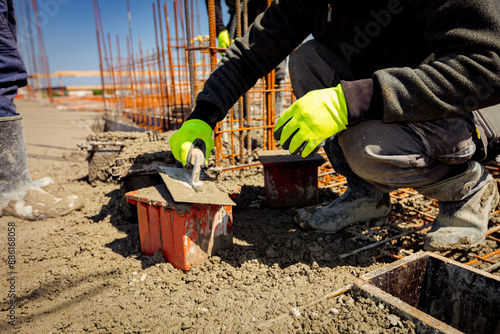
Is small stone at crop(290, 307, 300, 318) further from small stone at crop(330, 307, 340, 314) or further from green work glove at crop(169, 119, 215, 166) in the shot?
green work glove at crop(169, 119, 215, 166)

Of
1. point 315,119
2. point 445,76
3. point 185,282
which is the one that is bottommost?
point 185,282

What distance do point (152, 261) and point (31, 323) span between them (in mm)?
503

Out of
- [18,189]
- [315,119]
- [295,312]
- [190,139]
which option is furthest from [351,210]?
[18,189]

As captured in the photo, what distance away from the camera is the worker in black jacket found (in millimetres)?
1132

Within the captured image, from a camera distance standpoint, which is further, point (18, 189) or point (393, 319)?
point (18, 189)

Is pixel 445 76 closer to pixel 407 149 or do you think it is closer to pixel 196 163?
pixel 407 149

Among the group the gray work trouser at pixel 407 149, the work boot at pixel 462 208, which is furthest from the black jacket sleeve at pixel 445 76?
the work boot at pixel 462 208

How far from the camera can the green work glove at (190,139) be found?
5.38ft

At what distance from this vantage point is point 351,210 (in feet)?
5.95

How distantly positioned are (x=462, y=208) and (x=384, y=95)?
0.74 m

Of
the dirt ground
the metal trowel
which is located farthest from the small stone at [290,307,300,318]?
the metal trowel

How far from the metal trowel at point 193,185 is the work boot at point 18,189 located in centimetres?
108

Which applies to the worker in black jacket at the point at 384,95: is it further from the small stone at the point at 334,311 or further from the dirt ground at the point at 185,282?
the small stone at the point at 334,311

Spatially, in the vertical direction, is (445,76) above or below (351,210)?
above
